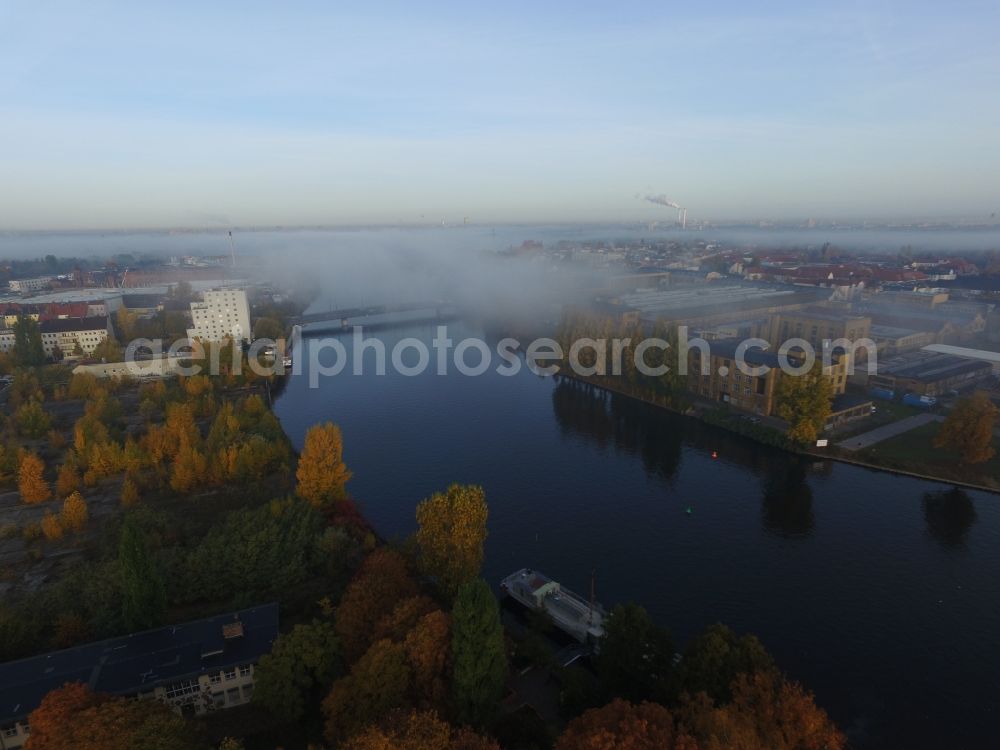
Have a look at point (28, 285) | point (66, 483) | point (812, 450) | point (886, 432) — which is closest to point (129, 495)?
point (66, 483)

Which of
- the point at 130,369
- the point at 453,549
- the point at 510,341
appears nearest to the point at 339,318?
the point at 510,341

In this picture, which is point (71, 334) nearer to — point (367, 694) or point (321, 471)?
point (321, 471)

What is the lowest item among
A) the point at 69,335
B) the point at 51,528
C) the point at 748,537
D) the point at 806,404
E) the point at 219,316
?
the point at 748,537

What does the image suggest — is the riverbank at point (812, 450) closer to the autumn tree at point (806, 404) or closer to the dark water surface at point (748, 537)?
the dark water surface at point (748, 537)

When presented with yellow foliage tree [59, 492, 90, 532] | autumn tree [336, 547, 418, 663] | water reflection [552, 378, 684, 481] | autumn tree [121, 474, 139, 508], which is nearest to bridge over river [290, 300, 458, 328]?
water reflection [552, 378, 684, 481]

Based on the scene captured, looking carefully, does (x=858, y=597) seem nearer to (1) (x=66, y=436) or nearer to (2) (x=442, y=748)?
(2) (x=442, y=748)
